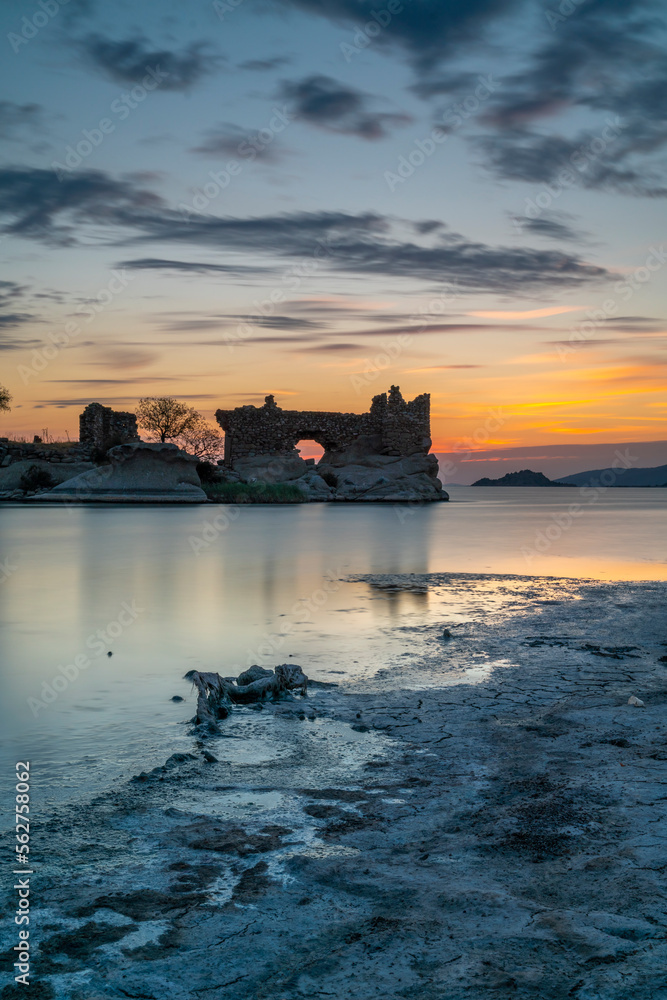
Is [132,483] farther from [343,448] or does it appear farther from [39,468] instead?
[343,448]

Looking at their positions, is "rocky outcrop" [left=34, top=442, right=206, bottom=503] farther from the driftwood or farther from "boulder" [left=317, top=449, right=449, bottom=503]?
the driftwood

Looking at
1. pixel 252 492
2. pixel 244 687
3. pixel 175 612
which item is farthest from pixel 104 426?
pixel 244 687

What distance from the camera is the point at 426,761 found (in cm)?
360

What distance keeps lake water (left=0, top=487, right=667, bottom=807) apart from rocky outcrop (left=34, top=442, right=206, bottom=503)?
48.5ft

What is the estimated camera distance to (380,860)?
262cm

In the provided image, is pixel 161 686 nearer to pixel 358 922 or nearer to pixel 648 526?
pixel 358 922

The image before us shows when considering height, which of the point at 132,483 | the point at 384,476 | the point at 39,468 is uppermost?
the point at 39,468

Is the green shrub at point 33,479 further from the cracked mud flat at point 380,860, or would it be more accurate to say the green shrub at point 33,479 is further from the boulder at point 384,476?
the cracked mud flat at point 380,860

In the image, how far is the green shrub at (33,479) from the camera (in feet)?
121

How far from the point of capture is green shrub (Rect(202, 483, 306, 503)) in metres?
38.8

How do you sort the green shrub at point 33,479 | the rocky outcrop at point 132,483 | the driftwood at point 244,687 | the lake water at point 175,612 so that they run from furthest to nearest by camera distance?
the green shrub at point 33,479, the rocky outcrop at point 132,483, the driftwood at point 244,687, the lake water at point 175,612

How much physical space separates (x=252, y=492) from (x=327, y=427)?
710cm

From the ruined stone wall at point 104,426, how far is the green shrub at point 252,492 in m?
4.92

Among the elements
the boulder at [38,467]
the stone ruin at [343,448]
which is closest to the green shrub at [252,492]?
the stone ruin at [343,448]
